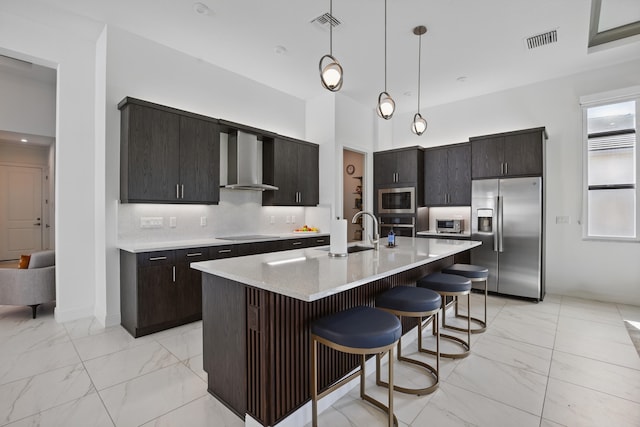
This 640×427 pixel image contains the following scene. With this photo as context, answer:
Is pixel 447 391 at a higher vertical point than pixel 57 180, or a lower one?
lower

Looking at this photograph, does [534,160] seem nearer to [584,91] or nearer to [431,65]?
[584,91]

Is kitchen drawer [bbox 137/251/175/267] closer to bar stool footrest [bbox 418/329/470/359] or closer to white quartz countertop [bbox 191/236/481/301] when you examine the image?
white quartz countertop [bbox 191/236/481/301]

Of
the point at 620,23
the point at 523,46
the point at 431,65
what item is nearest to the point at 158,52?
the point at 431,65

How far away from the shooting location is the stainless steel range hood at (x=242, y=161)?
4078 mm

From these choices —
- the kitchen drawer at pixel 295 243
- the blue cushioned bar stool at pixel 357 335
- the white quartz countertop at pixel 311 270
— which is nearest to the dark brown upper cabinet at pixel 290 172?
the kitchen drawer at pixel 295 243

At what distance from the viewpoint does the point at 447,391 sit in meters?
2.09

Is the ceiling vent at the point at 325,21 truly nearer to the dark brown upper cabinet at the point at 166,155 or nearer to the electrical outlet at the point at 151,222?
the dark brown upper cabinet at the point at 166,155

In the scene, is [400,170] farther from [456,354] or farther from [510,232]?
[456,354]

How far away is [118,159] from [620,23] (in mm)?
5750

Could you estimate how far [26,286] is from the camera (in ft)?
11.3

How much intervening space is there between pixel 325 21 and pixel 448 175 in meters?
3.27

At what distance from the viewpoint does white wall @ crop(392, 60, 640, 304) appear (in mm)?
4070

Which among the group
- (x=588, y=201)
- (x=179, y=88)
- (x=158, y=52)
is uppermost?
(x=158, y=52)

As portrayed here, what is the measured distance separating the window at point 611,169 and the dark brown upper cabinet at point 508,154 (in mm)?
753
